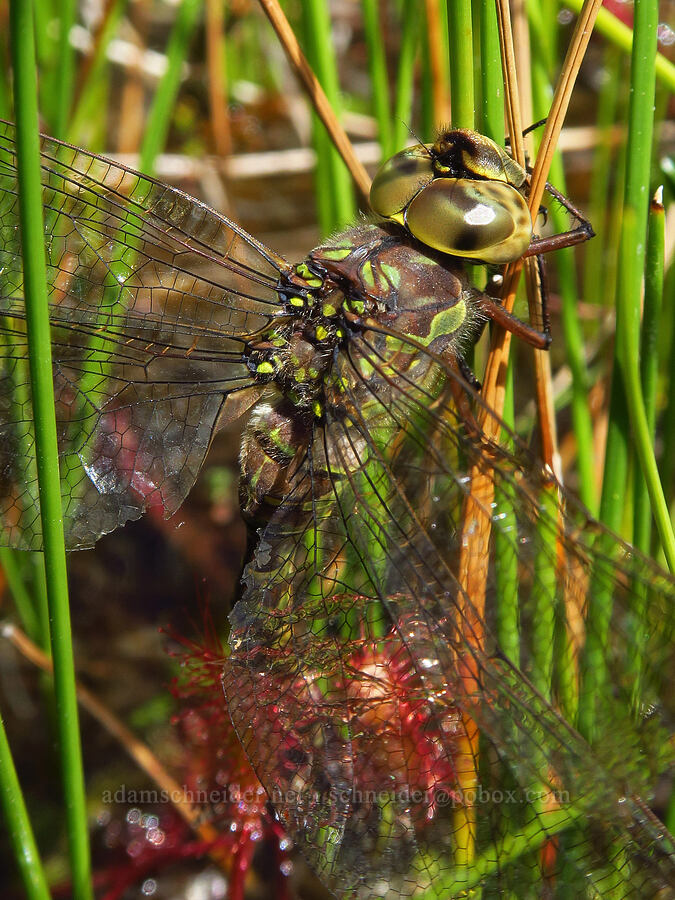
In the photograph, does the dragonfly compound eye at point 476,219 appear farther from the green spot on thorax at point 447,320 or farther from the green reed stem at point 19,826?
the green reed stem at point 19,826

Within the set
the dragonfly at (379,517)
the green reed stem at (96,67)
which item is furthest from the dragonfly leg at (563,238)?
the green reed stem at (96,67)

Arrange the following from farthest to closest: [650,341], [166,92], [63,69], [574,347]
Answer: [166,92]
[63,69]
[574,347]
[650,341]

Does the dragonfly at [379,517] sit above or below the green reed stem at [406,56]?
below

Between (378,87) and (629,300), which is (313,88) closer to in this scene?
(378,87)

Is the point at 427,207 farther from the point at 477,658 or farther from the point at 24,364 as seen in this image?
the point at 24,364

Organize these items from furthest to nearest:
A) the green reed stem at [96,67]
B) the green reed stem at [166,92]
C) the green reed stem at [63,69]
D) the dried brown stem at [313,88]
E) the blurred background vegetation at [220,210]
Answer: the green reed stem at [96,67], the green reed stem at [166,92], the green reed stem at [63,69], the blurred background vegetation at [220,210], the dried brown stem at [313,88]

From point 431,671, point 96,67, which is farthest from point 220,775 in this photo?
point 96,67

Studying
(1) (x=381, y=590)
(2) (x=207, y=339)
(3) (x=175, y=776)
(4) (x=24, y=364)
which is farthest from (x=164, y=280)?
(3) (x=175, y=776)
